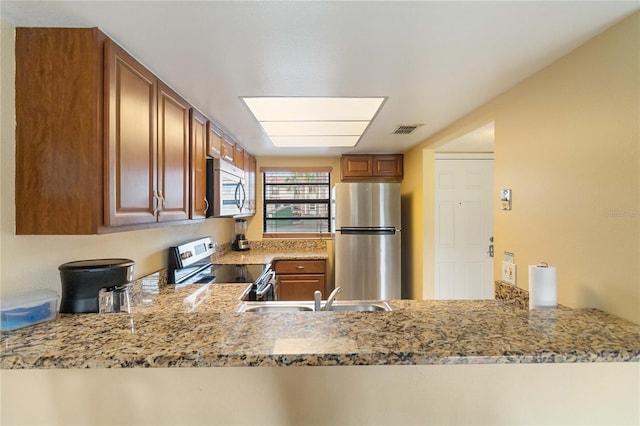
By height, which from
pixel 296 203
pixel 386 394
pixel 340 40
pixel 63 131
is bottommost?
pixel 386 394

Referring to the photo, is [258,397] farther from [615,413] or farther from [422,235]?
[422,235]

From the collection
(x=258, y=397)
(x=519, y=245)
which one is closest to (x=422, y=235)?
(x=519, y=245)

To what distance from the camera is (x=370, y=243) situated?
3.56m

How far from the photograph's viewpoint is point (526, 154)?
5.23 feet

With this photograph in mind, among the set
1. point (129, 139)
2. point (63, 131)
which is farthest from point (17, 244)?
point (129, 139)

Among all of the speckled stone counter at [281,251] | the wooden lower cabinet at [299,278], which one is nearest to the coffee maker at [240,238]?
the speckled stone counter at [281,251]

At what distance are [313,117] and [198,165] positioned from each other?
95 cm

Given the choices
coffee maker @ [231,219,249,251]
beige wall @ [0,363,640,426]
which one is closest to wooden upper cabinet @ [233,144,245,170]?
coffee maker @ [231,219,249,251]

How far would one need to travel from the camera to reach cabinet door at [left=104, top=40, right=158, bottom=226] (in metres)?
1.21

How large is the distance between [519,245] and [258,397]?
1505mm

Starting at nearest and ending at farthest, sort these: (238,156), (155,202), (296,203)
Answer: (155,202) → (238,156) → (296,203)

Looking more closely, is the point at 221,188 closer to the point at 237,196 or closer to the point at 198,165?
the point at 198,165

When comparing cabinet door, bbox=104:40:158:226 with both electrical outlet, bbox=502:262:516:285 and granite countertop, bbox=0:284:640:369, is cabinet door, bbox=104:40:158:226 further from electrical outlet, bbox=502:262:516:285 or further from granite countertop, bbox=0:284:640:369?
electrical outlet, bbox=502:262:516:285

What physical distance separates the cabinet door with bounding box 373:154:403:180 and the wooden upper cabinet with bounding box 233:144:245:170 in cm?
162
